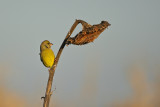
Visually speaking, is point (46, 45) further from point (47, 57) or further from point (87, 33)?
point (87, 33)

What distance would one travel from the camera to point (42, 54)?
2113 mm

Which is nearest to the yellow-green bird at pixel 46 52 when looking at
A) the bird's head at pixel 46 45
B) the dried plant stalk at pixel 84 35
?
the bird's head at pixel 46 45

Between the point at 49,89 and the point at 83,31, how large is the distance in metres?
0.43

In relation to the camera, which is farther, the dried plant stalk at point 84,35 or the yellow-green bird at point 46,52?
the yellow-green bird at point 46,52

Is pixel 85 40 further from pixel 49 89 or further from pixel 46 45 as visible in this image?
pixel 46 45

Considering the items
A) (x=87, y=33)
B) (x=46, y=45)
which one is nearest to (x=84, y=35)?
(x=87, y=33)

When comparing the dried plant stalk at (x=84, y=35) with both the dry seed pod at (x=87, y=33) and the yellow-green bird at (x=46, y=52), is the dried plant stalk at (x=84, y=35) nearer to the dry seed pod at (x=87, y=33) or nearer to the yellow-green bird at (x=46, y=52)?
the dry seed pod at (x=87, y=33)

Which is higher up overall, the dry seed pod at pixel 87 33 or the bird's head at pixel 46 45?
the bird's head at pixel 46 45

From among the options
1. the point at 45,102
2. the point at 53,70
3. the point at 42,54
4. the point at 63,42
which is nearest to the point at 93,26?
the point at 63,42

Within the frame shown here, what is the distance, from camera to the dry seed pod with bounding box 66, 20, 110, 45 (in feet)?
5.05

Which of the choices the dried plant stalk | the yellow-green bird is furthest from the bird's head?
the dried plant stalk

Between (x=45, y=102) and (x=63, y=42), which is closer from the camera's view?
(x=45, y=102)

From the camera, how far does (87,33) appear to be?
1561 mm

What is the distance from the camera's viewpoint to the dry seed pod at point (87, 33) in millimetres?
1540
